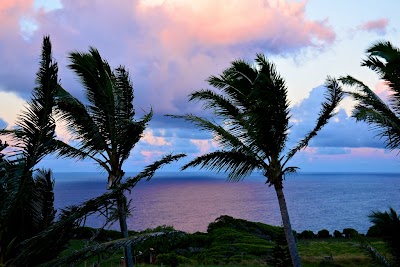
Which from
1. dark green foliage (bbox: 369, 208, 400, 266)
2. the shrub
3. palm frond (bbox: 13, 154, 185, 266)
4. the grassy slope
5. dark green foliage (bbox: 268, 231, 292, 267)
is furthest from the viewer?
the grassy slope

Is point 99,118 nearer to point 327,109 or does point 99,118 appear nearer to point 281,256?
point 327,109

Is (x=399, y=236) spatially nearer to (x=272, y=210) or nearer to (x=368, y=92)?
(x=368, y=92)

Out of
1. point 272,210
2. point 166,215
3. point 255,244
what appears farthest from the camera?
point 272,210

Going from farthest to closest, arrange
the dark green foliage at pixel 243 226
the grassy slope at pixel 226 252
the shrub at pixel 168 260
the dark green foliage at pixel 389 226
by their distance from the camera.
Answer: the dark green foliage at pixel 243 226 < the grassy slope at pixel 226 252 < the shrub at pixel 168 260 < the dark green foliage at pixel 389 226

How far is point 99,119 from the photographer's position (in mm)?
13609

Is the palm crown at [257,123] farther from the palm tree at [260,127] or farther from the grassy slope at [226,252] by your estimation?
the grassy slope at [226,252]

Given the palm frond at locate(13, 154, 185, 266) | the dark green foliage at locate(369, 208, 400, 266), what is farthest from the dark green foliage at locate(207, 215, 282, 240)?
the palm frond at locate(13, 154, 185, 266)

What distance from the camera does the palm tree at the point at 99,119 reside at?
1327 cm

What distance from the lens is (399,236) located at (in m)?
9.61

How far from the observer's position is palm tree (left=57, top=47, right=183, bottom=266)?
43.5 feet

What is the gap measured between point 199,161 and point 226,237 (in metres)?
30.0

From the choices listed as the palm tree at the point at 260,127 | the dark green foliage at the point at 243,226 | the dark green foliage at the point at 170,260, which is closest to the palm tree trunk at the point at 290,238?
the palm tree at the point at 260,127

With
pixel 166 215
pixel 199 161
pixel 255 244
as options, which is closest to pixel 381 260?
pixel 199 161

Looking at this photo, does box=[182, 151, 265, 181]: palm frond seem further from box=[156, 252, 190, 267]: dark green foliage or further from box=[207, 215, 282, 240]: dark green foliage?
box=[207, 215, 282, 240]: dark green foliage
